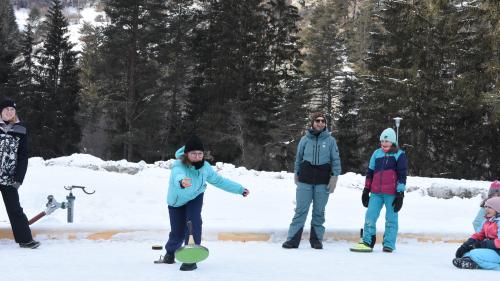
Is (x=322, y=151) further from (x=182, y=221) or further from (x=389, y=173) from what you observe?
(x=182, y=221)

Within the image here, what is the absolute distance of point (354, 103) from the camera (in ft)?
118

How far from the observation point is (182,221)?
530 centimetres

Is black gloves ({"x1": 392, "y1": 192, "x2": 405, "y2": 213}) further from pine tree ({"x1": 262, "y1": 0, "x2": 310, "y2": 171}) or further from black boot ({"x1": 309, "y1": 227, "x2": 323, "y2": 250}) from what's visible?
pine tree ({"x1": 262, "y1": 0, "x2": 310, "y2": 171})

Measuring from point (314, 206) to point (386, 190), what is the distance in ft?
2.79

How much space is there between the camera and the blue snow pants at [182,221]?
5199 millimetres

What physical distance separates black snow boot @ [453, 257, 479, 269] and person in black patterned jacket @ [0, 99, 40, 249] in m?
4.39

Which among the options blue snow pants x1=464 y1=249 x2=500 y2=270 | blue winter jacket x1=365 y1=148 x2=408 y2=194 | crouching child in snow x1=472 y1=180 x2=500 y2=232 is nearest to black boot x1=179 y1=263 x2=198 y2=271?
blue winter jacket x1=365 y1=148 x2=408 y2=194

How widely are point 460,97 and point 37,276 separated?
2681cm

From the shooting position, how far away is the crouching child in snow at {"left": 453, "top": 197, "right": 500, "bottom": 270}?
17.6 feet

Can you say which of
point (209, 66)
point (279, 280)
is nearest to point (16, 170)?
point (279, 280)

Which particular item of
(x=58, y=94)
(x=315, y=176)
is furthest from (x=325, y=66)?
(x=315, y=176)

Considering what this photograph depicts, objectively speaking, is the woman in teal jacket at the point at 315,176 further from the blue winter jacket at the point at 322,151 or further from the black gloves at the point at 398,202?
the black gloves at the point at 398,202

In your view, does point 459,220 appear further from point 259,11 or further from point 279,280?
point 259,11

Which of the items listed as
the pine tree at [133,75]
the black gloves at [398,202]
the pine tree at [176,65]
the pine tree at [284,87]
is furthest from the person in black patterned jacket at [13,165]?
the pine tree at [176,65]
